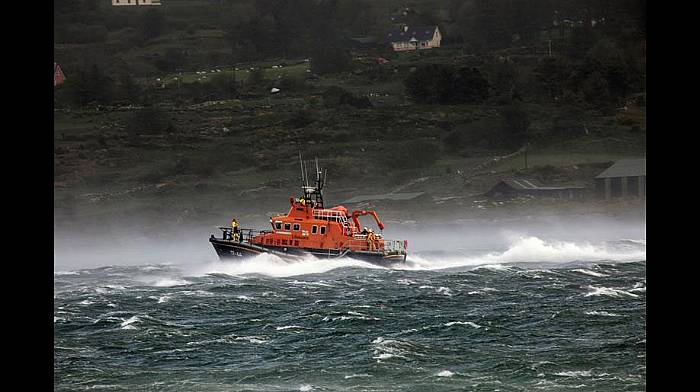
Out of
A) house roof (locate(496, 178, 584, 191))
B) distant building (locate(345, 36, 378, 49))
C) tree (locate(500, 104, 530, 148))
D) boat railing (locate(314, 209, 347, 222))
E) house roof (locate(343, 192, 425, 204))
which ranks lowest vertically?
boat railing (locate(314, 209, 347, 222))

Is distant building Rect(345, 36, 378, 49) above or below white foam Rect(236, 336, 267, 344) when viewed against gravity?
above

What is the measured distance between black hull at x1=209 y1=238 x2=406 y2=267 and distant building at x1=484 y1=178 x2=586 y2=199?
10.1 meters

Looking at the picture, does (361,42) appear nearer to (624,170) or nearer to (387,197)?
(387,197)

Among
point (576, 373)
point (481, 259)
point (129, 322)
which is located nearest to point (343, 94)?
point (481, 259)

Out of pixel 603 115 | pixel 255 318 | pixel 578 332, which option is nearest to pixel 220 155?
pixel 603 115

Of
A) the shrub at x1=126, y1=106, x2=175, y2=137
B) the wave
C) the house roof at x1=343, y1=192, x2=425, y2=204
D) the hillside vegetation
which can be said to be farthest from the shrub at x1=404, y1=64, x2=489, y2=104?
the wave

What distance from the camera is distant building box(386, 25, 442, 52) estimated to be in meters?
50.9

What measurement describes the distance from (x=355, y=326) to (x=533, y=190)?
59.1ft

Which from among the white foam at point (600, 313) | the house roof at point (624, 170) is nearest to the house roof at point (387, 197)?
the house roof at point (624, 170)

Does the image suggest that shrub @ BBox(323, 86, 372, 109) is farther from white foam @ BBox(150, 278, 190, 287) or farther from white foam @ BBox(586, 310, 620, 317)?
white foam @ BBox(586, 310, 620, 317)

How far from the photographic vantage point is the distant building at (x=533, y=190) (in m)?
45.1

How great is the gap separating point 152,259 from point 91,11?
13.2m

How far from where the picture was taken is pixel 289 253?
3541cm

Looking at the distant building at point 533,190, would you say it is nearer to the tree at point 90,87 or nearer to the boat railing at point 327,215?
the boat railing at point 327,215
